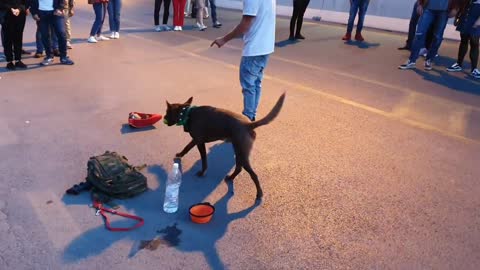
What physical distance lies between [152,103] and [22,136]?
1869mm

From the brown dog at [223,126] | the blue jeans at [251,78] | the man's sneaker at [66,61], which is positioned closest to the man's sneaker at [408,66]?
the blue jeans at [251,78]

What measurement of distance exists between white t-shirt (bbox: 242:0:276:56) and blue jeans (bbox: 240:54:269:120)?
0.12m

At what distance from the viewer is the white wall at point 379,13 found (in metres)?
13.0

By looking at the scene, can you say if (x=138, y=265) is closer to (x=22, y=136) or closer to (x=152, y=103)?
(x=22, y=136)

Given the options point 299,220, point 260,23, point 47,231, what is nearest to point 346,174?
point 299,220

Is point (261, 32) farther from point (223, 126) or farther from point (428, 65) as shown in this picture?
point (428, 65)

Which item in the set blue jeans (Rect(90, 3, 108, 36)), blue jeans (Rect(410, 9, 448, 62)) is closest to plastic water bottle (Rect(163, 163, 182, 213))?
blue jeans (Rect(410, 9, 448, 62))

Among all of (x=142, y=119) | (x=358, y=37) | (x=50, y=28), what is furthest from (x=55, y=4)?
(x=358, y=37)

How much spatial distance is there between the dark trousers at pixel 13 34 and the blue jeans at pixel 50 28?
38cm

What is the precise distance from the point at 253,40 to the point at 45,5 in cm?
476

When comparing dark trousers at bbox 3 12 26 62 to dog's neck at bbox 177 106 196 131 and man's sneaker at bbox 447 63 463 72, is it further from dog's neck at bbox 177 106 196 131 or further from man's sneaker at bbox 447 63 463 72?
man's sneaker at bbox 447 63 463 72

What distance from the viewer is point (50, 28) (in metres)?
7.67

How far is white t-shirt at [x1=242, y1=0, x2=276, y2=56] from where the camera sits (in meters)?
4.33

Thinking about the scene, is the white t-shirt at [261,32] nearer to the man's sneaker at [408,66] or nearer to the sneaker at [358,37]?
the man's sneaker at [408,66]
